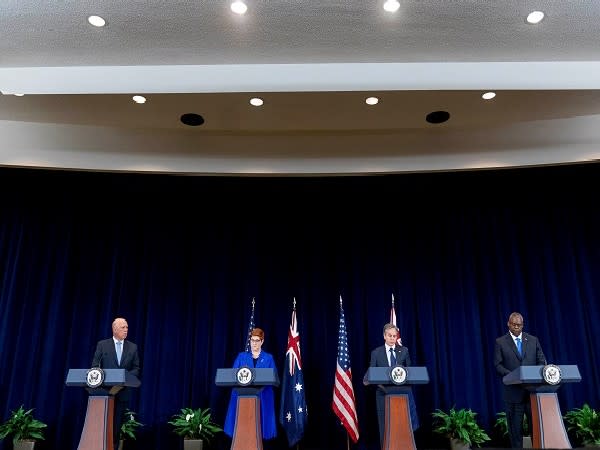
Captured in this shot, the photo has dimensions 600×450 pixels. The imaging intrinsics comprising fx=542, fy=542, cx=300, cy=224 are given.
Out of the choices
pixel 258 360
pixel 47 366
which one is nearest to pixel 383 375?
pixel 258 360

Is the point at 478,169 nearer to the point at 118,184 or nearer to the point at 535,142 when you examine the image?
the point at 535,142

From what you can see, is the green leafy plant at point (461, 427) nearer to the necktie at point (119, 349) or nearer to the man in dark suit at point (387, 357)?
the man in dark suit at point (387, 357)

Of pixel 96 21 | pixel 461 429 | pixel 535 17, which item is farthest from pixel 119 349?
pixel 535 17

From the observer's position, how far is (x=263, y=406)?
6.09 metres

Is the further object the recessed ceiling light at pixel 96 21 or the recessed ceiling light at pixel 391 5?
the recessed ceiling light at pixel 96 21

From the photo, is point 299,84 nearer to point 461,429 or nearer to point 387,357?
point 387,357

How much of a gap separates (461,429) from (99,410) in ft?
12.6

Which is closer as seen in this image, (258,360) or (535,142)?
(258,360)

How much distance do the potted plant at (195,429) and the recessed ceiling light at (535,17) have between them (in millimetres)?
5215

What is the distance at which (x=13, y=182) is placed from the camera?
7363 millimetres

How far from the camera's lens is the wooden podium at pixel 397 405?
15.6ft

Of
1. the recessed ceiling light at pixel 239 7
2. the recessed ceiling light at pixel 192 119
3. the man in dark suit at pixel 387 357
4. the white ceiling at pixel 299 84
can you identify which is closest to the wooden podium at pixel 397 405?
the man in dark suit at pixel 387 357

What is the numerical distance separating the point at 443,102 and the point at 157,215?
13.4 feet

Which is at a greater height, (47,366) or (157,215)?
(157,215)
